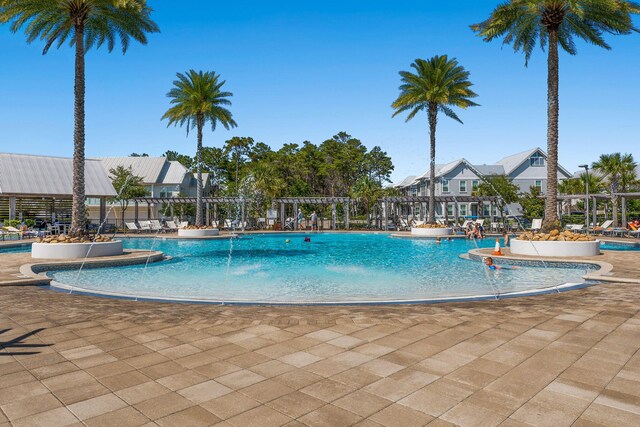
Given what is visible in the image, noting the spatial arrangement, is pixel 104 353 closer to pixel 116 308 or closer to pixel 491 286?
pixel 116 308

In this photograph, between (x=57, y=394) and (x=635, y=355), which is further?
(x=635, y=355)

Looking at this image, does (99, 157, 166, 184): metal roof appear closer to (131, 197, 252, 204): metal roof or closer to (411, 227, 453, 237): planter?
(131, 197, 252, 204): metal roof

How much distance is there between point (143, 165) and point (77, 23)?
38590mm

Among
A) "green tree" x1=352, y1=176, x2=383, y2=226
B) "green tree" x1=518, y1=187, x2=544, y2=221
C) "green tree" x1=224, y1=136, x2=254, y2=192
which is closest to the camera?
"green tree" x1=352, y1=176, x2=383, y2=226

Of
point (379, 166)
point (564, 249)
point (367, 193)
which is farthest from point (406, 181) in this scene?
point (564, 249)

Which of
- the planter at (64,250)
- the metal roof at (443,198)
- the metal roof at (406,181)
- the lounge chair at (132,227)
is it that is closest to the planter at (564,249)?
the planter at (64,250)

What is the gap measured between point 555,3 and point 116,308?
59.5 feet

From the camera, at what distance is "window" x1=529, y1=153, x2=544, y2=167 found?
4981 cm

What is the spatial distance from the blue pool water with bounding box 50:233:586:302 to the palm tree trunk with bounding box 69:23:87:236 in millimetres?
3765

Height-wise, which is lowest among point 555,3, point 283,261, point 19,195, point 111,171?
point 283,261

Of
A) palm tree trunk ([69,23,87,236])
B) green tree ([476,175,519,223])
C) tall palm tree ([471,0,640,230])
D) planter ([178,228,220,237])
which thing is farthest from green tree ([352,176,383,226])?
palm tree trunk ([69,23,87,236])

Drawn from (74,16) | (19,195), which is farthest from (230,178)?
(74,16)

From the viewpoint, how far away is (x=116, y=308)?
711 cm

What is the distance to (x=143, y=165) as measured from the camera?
52.9 m
